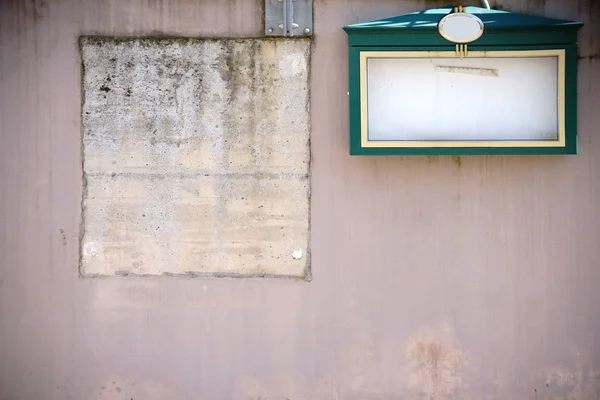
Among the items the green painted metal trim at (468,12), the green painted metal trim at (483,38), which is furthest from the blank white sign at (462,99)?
the green painted metal trim at (468,12)

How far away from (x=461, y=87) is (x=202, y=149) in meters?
2.15

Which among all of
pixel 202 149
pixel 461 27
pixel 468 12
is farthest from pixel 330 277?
pixel 468 12

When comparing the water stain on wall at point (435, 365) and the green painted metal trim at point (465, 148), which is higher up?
the green painted metal trim at point (465, 148)

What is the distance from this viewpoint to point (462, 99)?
4875mm

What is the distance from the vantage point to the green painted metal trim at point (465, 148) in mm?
4770

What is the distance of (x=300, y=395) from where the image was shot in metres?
5.12

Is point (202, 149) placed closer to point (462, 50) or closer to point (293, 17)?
point (293, 17)

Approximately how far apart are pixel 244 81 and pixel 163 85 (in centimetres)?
67

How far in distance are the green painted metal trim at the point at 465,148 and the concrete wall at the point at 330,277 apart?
289 millimetres

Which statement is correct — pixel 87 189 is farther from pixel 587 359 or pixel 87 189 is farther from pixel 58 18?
pixel 587 359

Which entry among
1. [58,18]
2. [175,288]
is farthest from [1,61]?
[175,288]

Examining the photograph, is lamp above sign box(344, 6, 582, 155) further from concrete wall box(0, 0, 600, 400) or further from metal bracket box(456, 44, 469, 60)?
concrete wall box(0, 0, 600, 400)

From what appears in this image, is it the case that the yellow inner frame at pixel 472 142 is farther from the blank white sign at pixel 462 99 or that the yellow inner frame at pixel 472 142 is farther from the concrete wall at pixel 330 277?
the concrete wall at pixel 330 277

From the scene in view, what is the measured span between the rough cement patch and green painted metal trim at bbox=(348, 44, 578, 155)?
0.46 meters
